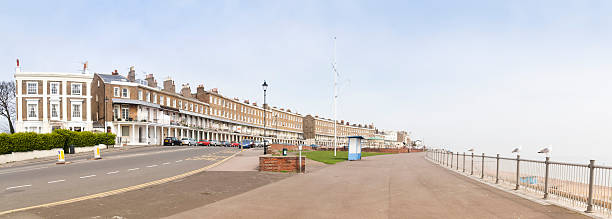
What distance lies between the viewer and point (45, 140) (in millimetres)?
28891

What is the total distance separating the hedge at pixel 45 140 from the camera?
25.4 metres

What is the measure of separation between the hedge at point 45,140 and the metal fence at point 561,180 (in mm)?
32398

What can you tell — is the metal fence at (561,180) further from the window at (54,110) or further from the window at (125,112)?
the window at (54,110)

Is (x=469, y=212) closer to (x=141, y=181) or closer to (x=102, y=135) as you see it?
(x=141, y=181)

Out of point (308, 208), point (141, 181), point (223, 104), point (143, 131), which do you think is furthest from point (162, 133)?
point (308, 208)

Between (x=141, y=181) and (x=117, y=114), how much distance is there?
140 feet

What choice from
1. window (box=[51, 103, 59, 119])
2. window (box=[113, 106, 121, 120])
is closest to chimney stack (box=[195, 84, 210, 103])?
window (box=[113, 106, 121, 120])

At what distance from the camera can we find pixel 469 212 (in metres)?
6.96

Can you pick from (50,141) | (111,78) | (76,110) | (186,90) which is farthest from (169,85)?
(50,141)

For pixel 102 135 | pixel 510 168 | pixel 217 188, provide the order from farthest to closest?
pixel 102 135 < pixel 510 168 < pixel 217 188

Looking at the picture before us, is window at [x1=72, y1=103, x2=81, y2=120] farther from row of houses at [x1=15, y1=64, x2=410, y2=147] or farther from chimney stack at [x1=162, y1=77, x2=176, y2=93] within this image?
chimney stack at [x1=162, y1=77, x2=176, y2=93]

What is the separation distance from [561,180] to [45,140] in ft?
117

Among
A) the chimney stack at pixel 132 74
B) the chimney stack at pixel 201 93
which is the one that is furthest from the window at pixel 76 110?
the chimney stack at pixel 201 93

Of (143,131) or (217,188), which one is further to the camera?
(143,131)
